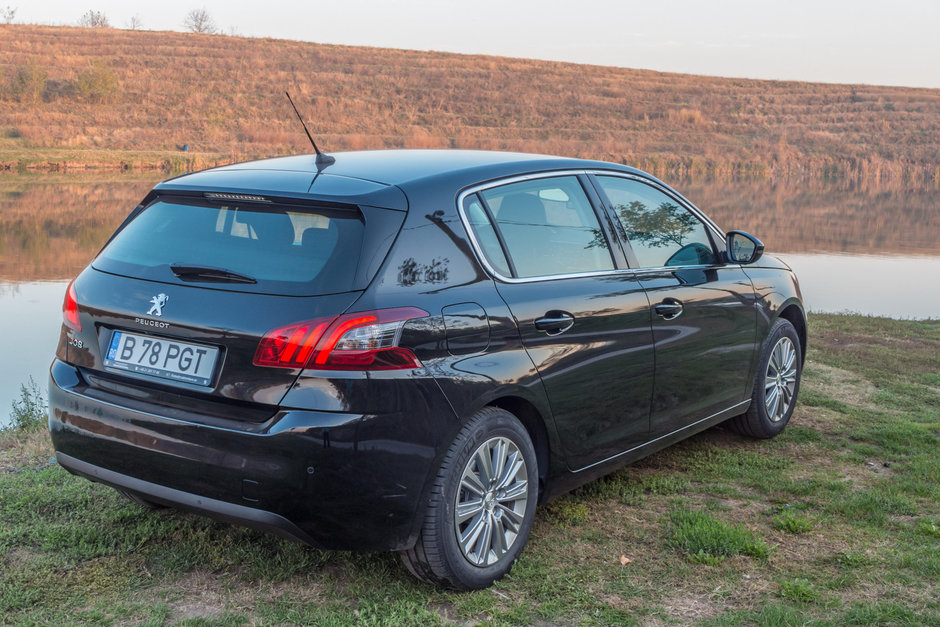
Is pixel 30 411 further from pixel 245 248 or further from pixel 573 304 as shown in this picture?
pixel 573 304

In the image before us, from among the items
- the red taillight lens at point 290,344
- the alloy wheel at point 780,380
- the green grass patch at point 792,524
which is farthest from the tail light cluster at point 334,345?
the alloy wheel at point 780,380

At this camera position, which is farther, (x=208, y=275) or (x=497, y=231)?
(x=497, y=231)

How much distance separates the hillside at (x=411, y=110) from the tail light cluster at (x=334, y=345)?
32.3 meters

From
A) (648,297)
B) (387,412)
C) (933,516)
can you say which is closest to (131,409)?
(387,412)

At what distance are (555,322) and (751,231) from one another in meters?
19.1

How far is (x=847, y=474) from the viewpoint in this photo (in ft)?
16.8

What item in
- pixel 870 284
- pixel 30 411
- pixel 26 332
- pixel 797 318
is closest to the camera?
pixel 797 318

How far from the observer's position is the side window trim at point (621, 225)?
14.5ft

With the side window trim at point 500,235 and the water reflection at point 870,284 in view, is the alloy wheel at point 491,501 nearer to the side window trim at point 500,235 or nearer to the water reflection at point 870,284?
the side window trim at point 500,235

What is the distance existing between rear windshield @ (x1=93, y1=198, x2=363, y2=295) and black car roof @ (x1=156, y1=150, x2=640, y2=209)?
0.09m

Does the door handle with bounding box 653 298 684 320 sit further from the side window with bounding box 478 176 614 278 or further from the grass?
the grass

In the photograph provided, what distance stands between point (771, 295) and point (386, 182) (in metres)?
2.85

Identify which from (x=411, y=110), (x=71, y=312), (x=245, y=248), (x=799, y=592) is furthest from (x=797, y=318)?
(x=411, y=110)

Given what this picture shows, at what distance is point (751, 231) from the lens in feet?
71.4
